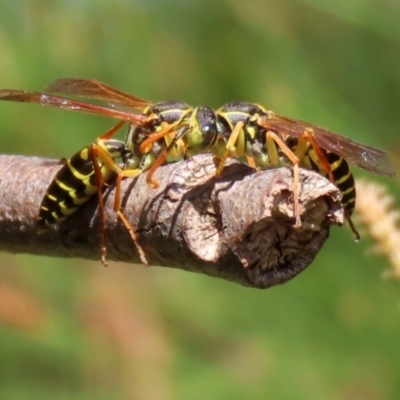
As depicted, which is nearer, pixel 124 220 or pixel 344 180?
pixel 124 220

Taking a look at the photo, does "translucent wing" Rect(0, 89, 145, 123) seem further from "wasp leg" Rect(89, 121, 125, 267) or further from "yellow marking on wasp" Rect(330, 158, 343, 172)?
"yellow marking on wasp" Rect(330, 158, 343, 172)

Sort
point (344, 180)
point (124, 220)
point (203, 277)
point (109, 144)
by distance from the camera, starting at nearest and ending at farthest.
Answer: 1. point (124, 220)
2. point (344, 180)
3. point (109, 144)
4. point (203, 277)

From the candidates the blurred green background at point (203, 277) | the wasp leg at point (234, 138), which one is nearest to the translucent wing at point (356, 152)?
the wasp leg at point (234, 138)

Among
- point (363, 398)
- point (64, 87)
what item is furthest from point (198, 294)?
point (64, 87)

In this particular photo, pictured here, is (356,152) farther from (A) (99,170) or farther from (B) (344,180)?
(A) (99,170)

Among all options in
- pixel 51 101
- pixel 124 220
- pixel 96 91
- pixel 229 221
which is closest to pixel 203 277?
pixel 96 91

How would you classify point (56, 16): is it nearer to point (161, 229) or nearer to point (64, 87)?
point (64, 87)
